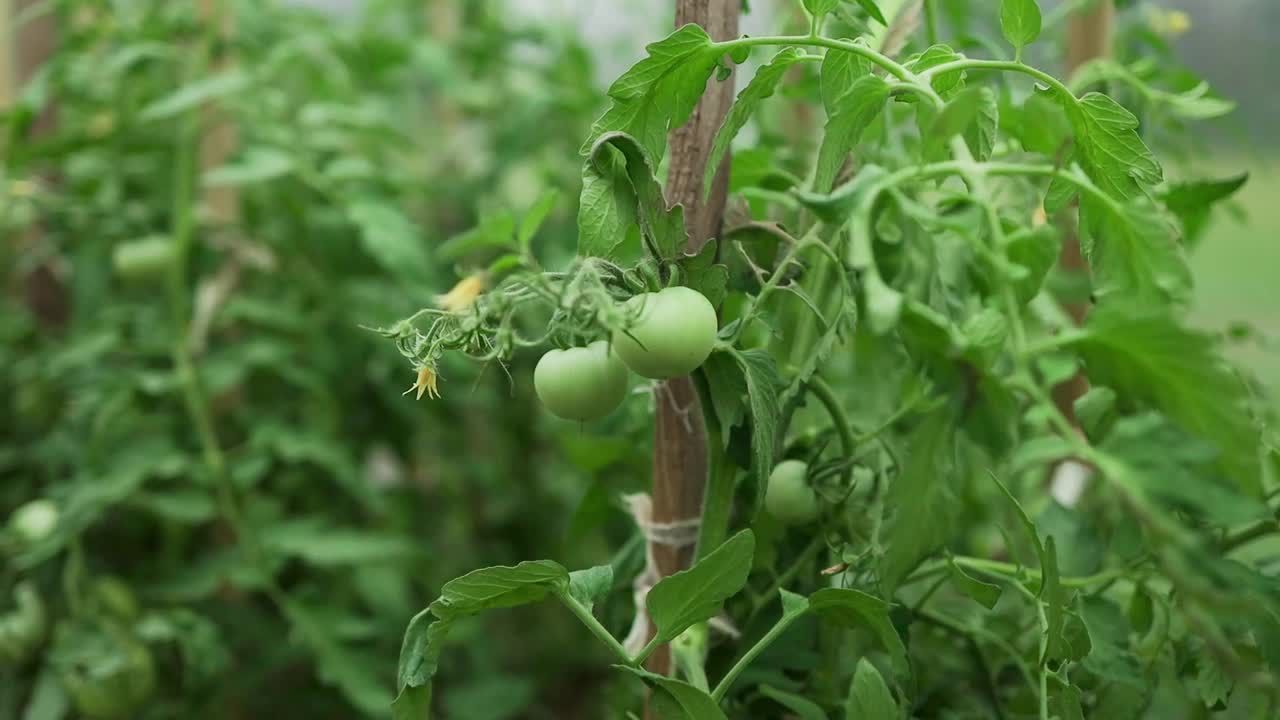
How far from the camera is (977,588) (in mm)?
486

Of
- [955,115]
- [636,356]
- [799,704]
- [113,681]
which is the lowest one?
[113,681]

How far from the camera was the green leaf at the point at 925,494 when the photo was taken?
0.39 metres

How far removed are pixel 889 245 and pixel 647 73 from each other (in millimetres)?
176

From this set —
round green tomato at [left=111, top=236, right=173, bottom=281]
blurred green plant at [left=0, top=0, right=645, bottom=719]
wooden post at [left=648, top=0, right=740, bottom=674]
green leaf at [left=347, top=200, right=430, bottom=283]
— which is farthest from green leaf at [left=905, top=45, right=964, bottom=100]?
round green tomato at [left=111, top=236, right=173, bottom=281]

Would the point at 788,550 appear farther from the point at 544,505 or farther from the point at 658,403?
the point at 544,505

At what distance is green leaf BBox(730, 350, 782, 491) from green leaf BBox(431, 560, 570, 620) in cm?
10

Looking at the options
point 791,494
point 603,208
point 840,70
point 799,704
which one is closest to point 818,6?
point 840,70

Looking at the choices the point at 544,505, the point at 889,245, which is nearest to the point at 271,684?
the point at 544,505

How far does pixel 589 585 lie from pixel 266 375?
85 cm

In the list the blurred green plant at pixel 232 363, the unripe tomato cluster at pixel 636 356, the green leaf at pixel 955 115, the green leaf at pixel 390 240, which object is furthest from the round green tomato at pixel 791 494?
the green leaf at pixel 390 240

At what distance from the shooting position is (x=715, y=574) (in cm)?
47

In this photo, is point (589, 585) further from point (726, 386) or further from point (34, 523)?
point (34, 523)

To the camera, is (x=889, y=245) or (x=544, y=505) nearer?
(x=889, y=245)

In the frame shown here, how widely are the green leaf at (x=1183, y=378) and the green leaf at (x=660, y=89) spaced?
0.20 meters
